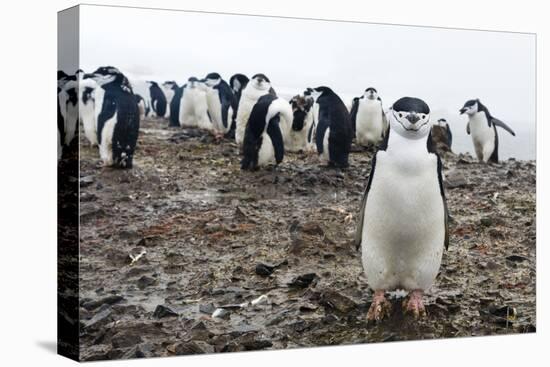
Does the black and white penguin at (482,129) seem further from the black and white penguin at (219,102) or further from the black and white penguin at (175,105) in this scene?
the black and white penguin at (175,105)

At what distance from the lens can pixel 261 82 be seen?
6695mm

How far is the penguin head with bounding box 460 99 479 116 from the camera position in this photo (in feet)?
24.2

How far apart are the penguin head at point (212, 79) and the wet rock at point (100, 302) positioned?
4.81 ft

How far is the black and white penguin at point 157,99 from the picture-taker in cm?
636

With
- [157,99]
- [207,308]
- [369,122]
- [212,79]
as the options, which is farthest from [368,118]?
[207,308]

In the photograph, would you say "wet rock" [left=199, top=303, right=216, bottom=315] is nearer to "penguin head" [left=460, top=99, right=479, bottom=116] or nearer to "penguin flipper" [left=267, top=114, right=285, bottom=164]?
"penguin flipper" [left=267, top=114, right=285, bottom=164]

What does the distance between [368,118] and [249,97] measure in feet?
2.80

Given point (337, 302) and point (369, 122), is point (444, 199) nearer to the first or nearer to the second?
point (369, 122)

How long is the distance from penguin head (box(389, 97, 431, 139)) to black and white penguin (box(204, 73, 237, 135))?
44.2 inches

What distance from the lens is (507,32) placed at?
7.56 m

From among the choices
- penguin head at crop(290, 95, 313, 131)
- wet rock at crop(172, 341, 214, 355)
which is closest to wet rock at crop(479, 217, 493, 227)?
penguin head at crop(290, 95, 313, 131)

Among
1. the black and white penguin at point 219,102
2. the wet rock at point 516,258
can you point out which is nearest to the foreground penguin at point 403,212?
the wet rock at point 516,258

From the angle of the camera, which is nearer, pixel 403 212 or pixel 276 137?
pixel 403 212

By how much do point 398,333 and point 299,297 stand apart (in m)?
0.83
